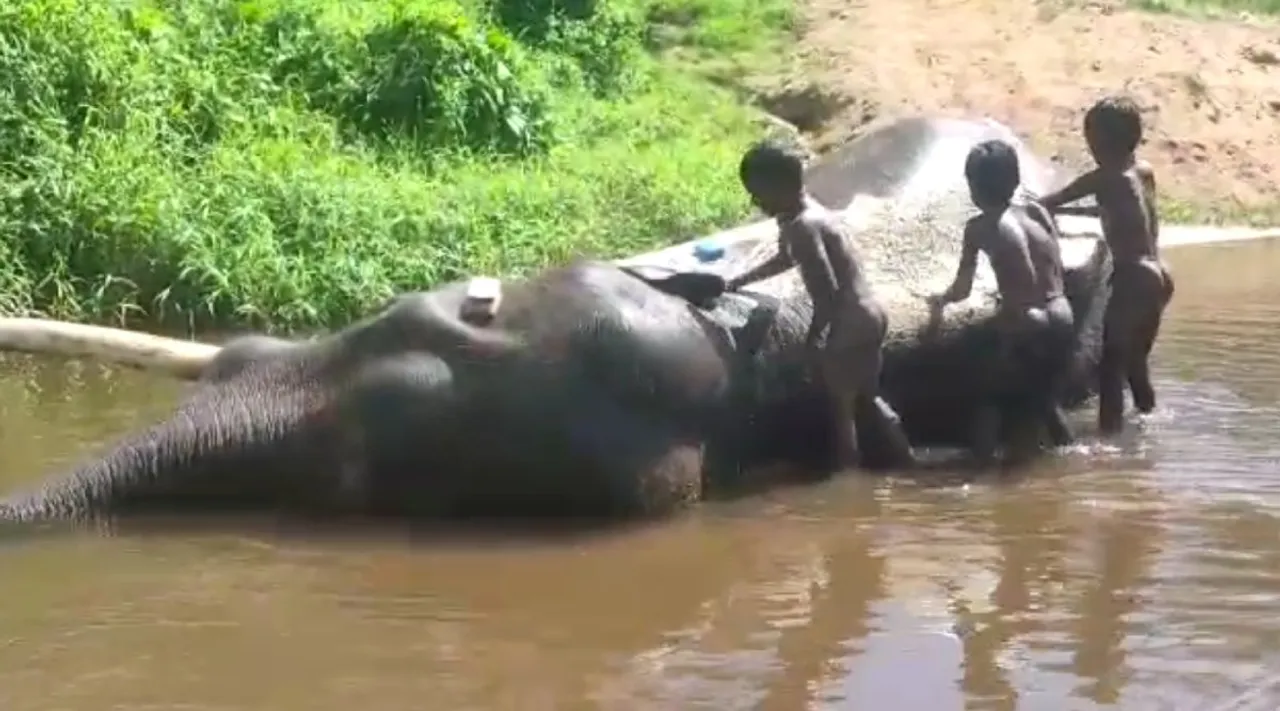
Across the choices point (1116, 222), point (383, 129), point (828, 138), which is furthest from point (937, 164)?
point (828, 138)

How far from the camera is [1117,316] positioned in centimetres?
708

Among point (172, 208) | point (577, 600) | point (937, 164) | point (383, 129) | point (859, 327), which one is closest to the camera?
point (577, 600)

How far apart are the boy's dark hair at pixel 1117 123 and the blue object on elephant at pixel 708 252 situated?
137 cm

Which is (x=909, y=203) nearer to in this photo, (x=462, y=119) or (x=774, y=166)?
(x=774, y=166)

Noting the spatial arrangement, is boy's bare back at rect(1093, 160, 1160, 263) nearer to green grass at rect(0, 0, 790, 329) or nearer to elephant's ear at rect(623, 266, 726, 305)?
elephant's ear at rect(623, 266, 726, 305)

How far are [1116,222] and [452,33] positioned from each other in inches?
224

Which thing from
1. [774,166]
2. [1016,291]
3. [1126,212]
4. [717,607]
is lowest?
[717,607]

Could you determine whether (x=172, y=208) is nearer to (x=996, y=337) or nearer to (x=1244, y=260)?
(x=996, y=337)

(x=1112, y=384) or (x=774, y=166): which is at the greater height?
(x=774, y=166)

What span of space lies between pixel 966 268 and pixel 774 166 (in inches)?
33.1

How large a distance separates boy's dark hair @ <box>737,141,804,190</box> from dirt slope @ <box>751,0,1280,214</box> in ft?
26.5

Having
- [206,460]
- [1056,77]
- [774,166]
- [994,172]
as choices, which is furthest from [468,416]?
[1056,77]

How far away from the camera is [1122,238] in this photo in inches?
275

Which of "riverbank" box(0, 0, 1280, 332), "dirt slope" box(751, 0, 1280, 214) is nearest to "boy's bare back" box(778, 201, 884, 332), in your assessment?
"riverbank" box(0, 0, 1280, 332)
